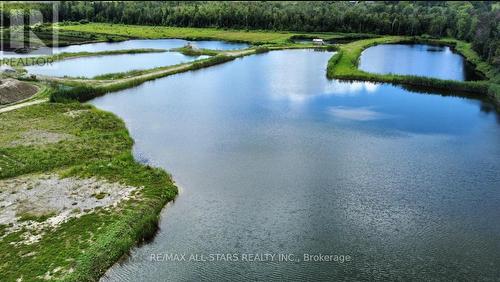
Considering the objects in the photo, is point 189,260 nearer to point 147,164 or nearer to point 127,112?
point 147,164

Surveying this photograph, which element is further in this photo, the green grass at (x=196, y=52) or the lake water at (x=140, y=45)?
the lake water at (x=140, y=45)

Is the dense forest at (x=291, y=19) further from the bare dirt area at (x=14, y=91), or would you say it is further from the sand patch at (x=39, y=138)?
the sand patch at (x=39, y=138)

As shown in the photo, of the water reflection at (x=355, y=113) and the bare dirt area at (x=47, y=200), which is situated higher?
the water reflection at (x=355, y=113)

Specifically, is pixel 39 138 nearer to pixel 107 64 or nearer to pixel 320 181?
pixel 320 181

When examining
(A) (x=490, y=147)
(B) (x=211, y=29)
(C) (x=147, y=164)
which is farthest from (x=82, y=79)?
(B) (x=211, y=29)

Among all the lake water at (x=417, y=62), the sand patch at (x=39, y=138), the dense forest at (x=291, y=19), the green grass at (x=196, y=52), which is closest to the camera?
the sand patch at (x=39, y=138)

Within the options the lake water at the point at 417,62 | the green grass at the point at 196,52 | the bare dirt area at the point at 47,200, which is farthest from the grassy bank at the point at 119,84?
the lake water at the point at 417,62

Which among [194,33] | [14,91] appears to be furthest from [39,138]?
[194,33]
